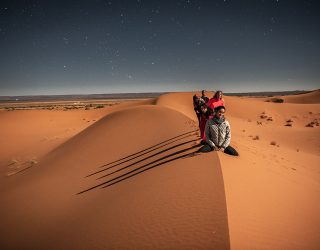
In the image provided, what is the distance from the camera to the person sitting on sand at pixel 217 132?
7605 millimetres

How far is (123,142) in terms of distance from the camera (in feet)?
43.1

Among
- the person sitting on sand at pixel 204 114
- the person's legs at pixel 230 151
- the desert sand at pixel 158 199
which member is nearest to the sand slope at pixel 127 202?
the desert sand at pixel 158 199

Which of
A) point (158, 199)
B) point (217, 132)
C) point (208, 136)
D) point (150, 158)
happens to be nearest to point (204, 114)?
point (208, 136)

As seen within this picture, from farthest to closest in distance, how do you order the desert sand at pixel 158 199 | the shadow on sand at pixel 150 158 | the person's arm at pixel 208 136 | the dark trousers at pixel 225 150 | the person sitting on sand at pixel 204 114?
the person sitting on sand at pixel 204 114 < the shadow on sand at pixel 150 158 < the dark trousers at pixel 225 150 < the person's arm at pixel 208 136 < the desert sand at pixel 158 199

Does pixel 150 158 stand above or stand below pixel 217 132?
below

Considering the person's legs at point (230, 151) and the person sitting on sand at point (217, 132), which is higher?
the person sitting on sand at point (217, 132)

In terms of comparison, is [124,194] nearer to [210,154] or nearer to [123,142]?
[210,154]

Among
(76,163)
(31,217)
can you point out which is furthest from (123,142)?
(31,217)

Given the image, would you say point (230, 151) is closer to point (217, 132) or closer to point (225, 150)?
point (225, 150)

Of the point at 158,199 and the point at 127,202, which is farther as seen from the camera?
the point at 127,202

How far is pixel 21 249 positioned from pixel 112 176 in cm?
357

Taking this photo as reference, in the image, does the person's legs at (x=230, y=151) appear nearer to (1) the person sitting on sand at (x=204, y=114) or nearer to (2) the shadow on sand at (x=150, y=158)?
(1) the person sitting on sand at (x=204, y=114)

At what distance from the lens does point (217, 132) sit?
25.0ft

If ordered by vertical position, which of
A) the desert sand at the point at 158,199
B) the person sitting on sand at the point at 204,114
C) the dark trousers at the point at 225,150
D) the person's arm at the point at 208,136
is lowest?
the desert sand at the point at 158,199
